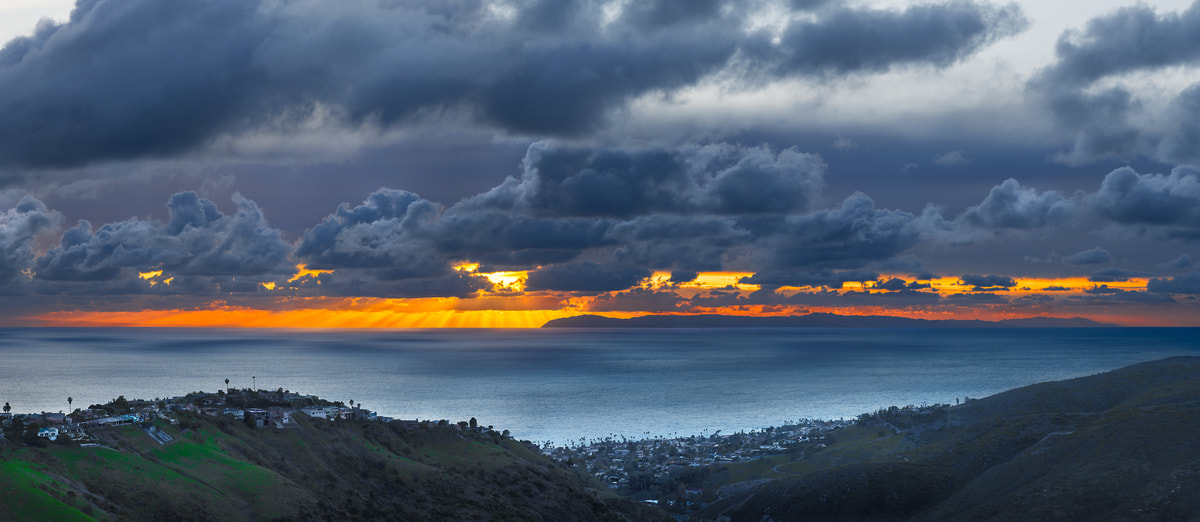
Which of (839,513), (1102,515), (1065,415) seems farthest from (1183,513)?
(1065,415)

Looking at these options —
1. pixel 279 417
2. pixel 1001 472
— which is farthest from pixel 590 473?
pixel 1001 472

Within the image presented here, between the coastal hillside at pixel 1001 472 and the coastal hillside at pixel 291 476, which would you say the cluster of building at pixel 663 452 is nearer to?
the coastal hillside at pixel 1001 472

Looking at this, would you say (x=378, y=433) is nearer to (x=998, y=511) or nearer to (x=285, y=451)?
(x=285, y=451)

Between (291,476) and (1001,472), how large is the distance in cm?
9320

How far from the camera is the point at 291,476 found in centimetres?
8731

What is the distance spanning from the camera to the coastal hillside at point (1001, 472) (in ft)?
299

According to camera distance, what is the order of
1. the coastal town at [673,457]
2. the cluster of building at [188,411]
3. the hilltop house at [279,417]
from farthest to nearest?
the coastal town at [673,457], the hilltop house at [279,417], the cluster of building at [188,411]

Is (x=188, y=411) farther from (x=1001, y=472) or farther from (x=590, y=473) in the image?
(x=1001, y=472)

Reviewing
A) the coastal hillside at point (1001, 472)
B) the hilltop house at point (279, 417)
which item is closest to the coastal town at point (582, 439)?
the hilltop house at point (279, 417)

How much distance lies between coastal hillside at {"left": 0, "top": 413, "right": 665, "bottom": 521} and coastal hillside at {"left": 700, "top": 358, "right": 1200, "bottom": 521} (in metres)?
27.2

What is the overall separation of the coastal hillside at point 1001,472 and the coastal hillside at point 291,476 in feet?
89.4

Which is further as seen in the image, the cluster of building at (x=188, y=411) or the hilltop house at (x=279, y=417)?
the hilltop house at (x=279, y=417)

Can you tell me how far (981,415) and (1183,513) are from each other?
75451 millimetres

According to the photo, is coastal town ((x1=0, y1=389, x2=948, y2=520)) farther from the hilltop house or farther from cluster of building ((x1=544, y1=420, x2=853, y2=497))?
cluster of building ((x1=544, y1=420, x2=853, y2=497))
